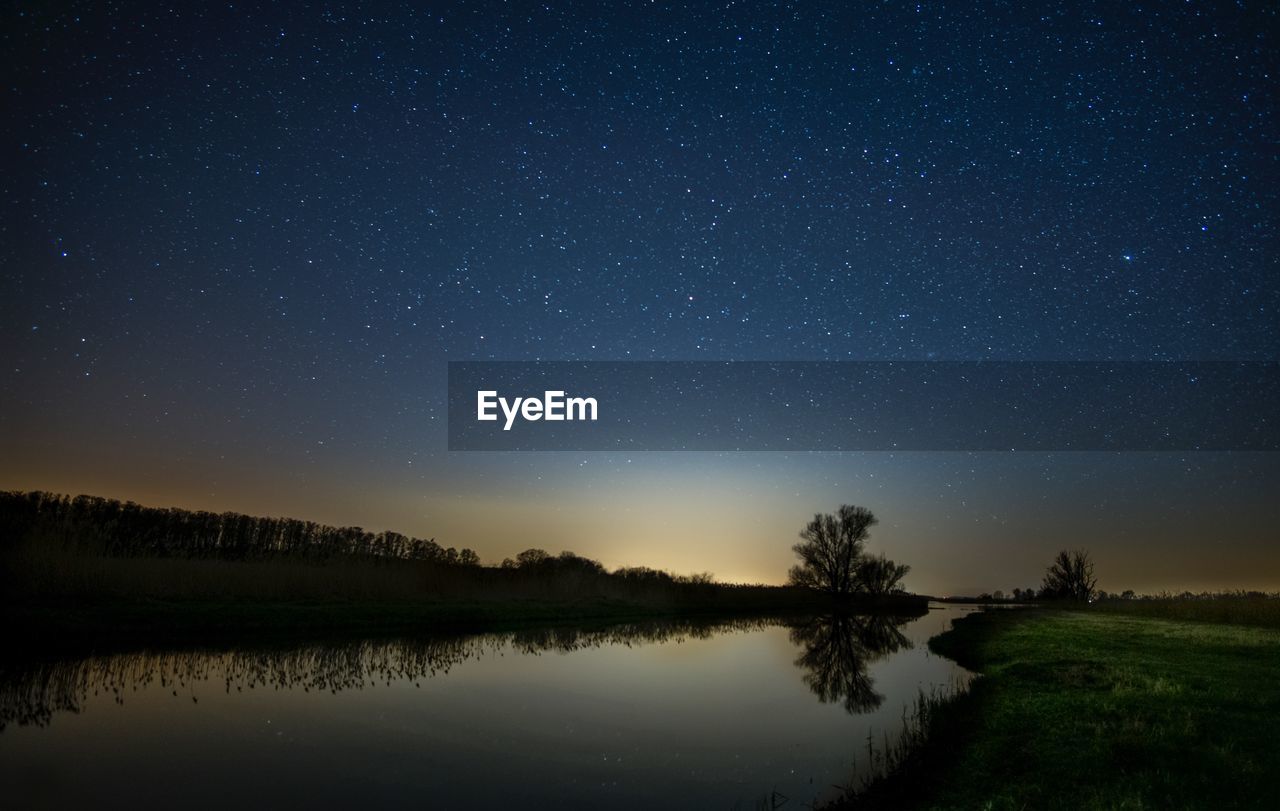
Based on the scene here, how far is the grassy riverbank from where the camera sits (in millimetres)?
7766

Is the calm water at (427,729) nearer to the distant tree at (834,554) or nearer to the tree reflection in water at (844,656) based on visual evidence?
the tree reflection in water at (844,656)

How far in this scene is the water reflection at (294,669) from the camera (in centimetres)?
1355

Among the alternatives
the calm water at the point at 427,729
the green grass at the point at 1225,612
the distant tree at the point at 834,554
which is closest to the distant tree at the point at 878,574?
the distant tree at the point at 834,554

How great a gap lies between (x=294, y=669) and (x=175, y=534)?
65.7 metres

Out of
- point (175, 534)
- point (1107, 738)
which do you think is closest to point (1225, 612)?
point (1107, 738)

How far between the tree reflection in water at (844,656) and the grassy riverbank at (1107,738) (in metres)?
2.89

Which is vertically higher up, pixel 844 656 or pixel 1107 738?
pixel 1107 738

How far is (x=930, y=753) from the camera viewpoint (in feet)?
35.5

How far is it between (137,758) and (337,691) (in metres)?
5.53

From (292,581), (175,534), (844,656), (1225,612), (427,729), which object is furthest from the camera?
(175,534)

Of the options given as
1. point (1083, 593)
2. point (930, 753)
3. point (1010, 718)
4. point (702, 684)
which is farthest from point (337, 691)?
point (1083, 593)

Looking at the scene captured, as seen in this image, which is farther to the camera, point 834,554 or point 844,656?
point 834,554

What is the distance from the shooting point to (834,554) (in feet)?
266

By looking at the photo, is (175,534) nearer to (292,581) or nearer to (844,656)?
(292,581)
